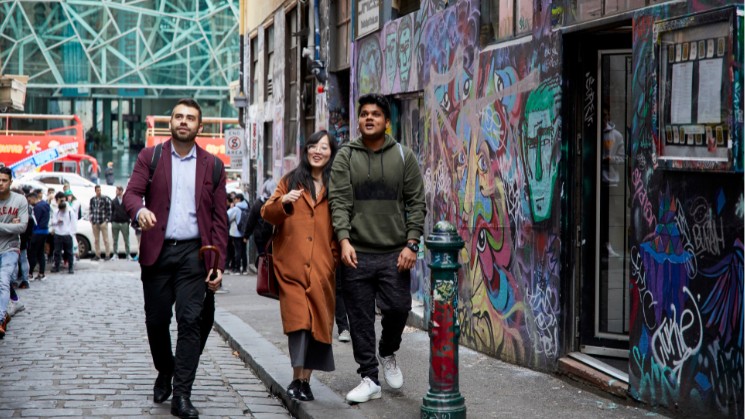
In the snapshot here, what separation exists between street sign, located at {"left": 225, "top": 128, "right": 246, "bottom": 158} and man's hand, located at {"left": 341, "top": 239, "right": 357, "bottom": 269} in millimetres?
19141

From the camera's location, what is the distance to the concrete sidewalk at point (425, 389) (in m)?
6.56

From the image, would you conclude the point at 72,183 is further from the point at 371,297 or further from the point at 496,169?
the point at 371,297

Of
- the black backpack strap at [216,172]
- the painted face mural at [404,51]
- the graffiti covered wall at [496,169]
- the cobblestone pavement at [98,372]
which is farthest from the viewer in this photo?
the painted face mural at [404,51]

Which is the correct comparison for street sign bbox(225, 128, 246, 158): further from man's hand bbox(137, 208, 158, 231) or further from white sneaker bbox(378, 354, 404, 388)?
man's hand bbox(137, 208, 158, 231)

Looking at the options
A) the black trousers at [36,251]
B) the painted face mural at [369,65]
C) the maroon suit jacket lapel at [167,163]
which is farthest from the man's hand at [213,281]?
the black trousers at [36,251]

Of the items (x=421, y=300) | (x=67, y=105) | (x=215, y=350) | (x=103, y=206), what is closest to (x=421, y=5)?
(x=421, y=300)

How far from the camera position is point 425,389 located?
7348 millimetres

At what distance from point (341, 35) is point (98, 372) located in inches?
343

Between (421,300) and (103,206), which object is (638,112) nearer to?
(421,300)

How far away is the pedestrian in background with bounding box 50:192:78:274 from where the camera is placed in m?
23.2

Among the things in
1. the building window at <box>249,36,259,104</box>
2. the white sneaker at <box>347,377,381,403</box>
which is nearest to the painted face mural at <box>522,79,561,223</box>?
the white sneaker at <box>347,377,381,403</box>

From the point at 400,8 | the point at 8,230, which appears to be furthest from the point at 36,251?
the point at 400,8

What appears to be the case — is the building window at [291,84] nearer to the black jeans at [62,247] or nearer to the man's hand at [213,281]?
the black jeans at [62,247]

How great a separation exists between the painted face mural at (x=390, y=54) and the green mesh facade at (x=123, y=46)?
53098mm
